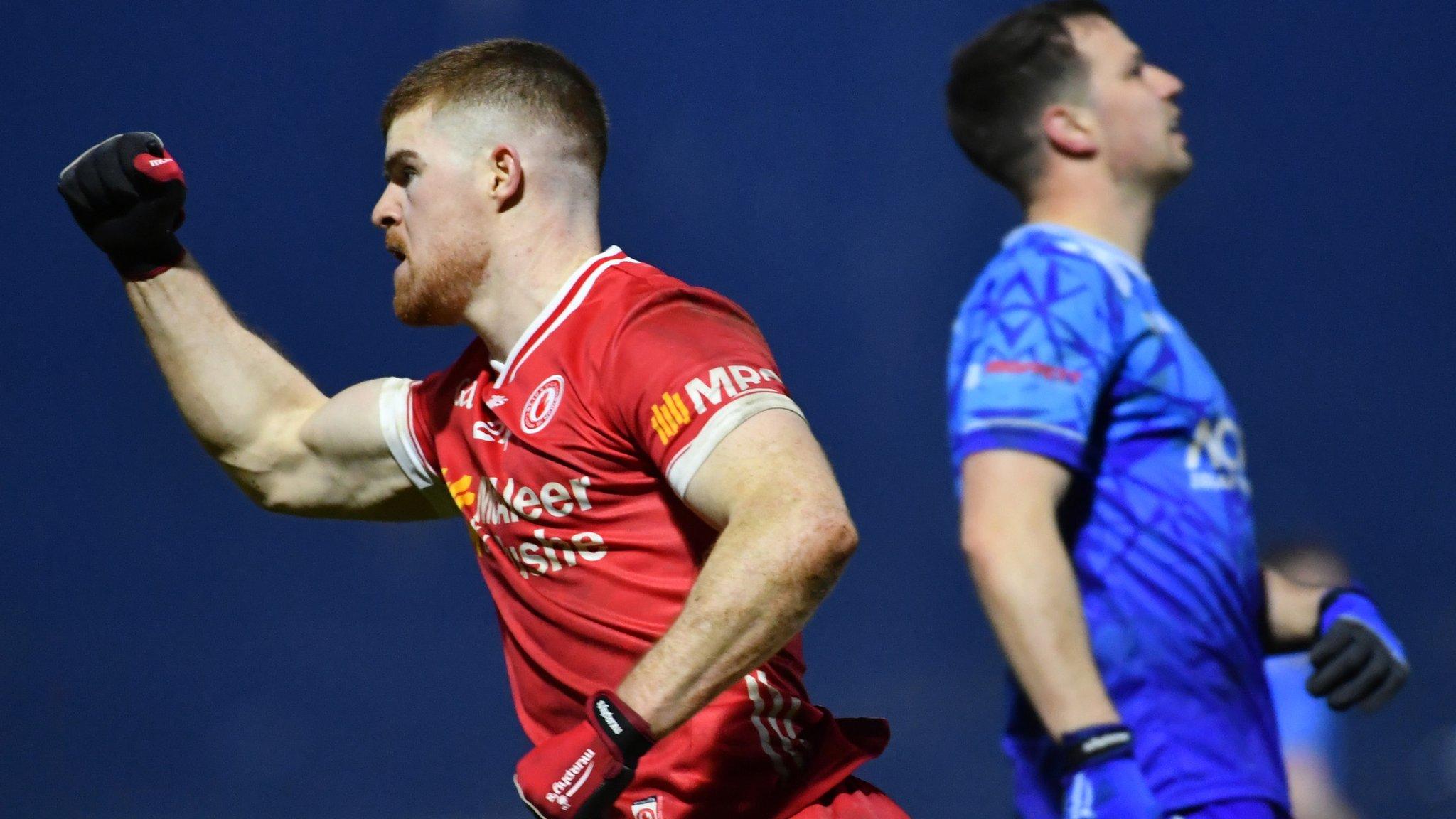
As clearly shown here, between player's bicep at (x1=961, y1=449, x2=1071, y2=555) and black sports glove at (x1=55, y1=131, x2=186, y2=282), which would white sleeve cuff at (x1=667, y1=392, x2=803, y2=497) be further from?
black sports glove at (x1=55, y1=131, x2=186, y2=282)

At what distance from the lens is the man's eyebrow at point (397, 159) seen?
227cm

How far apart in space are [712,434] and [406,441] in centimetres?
70

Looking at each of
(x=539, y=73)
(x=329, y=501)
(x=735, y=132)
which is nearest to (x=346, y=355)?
(x=735, y=132)

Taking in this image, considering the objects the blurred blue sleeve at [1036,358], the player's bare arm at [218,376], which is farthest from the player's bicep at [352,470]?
the blurred blue sleeve at [1036,358]

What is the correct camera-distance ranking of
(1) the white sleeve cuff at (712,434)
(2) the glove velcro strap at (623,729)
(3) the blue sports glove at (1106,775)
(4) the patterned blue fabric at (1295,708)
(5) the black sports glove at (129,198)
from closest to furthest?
(3) the blue sports glove at (1106,775) → (2) the glove velcro strap at (623,729) → (1) the white sleeve cuff at (712,434) → (5) the black sports glove at (129,198) → (4) the patterned blue fabric at (1295,708)

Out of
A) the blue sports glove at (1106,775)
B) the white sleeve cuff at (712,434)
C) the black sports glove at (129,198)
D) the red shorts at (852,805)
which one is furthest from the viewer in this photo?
the black sports glove at (129,198)

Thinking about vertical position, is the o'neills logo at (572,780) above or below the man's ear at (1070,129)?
below

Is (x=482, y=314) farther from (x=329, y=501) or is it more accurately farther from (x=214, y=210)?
(x=214, y=210)

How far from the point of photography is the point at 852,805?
199 centimetres

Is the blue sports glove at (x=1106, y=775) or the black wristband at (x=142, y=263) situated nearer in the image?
the blue sports glove at (x=1106, y=775)

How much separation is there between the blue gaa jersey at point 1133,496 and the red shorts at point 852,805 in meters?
0.33

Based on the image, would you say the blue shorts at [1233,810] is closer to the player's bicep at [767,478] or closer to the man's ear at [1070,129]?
the player's bicep at [767,478]

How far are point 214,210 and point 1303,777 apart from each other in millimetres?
2804

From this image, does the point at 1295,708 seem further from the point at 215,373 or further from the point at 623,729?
the point at 215,373
